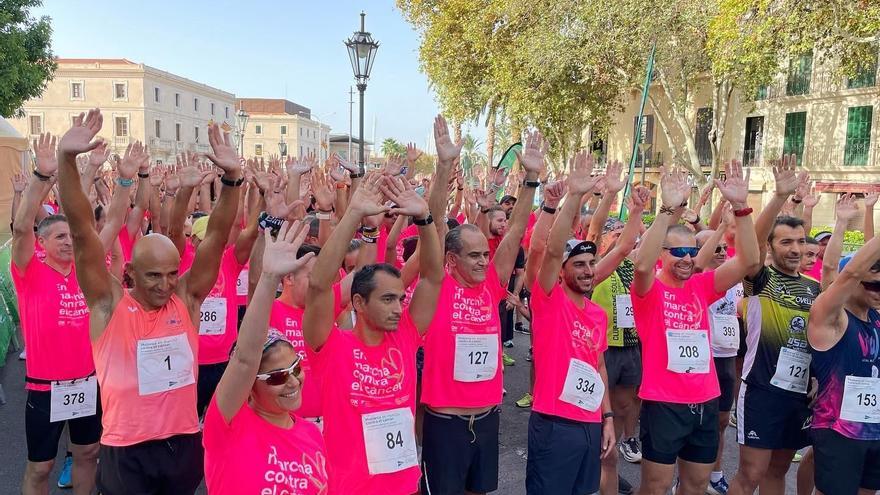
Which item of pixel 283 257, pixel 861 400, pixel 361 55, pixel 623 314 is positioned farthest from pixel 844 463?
pixel 361 55

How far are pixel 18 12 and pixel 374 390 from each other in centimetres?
1980

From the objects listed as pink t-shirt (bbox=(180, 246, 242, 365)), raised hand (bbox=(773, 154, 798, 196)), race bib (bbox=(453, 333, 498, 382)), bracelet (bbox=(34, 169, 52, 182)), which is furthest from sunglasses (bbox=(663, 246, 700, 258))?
bracelet (bbox=(34, 169, 52, 182))

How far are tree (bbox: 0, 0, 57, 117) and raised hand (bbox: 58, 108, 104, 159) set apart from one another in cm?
1703

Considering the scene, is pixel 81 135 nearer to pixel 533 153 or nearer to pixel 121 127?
pixel 533 153

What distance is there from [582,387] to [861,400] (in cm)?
148

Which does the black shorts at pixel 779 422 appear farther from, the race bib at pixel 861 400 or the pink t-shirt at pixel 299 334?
the pink t-shirt at pixel 299 334

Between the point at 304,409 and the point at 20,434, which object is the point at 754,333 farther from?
the point at 20,434

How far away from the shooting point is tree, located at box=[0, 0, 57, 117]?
1658 centimetres

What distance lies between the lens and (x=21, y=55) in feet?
55.5

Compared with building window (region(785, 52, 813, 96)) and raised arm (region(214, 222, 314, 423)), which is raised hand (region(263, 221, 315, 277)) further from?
building window (region(785, 52, 813, 96))

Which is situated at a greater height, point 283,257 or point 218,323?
point 283,257

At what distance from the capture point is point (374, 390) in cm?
287

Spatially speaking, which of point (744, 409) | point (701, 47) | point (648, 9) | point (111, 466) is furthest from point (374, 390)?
point (701, 47)

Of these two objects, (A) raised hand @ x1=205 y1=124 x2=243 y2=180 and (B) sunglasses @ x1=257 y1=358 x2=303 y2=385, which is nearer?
(B) sunglasses @ x1=257 y1=358 x2=303 y2=385
